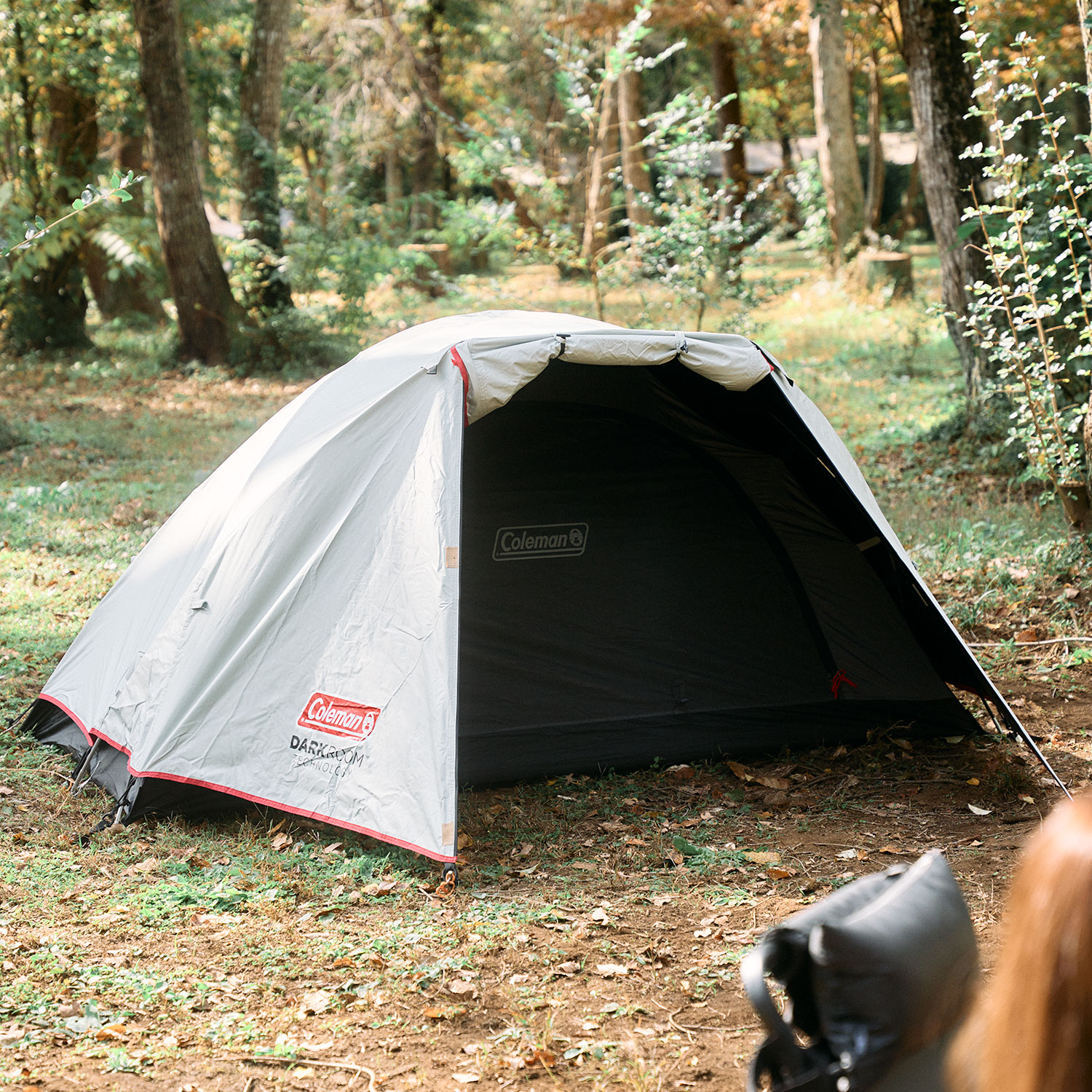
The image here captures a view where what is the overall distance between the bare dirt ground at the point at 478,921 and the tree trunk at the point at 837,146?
14.8m

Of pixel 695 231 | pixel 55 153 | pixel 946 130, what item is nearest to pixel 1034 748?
pixel 946 130

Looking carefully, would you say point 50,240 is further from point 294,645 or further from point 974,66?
point 974,66

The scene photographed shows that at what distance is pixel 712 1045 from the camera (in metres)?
2.94

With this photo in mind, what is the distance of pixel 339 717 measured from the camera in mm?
3967

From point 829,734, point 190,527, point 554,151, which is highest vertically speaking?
point 554,151

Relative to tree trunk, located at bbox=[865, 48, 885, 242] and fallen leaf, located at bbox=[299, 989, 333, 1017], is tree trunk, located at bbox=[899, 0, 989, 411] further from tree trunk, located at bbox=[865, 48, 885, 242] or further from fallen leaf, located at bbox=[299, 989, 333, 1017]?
tree trunk, located at bbox=[865, 48, 885, 242]

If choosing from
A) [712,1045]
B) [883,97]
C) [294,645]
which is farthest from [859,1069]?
[883,97]

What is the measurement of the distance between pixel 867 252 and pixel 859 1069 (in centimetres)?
1711

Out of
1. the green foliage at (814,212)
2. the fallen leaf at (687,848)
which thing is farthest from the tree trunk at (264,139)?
the fallen leaf at (687,848)

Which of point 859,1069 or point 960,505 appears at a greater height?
point 859,1069

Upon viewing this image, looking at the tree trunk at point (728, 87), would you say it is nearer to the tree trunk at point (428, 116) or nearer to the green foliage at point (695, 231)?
the tree trunk at point (428, 116)

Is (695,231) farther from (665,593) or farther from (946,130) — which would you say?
(665,593)

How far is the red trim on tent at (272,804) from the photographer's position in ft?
12.1

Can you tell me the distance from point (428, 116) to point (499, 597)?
20.8 metres
